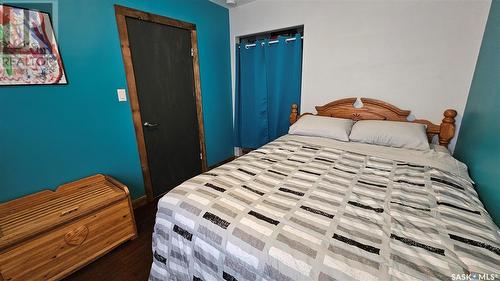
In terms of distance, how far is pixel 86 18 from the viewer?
5.52 feet

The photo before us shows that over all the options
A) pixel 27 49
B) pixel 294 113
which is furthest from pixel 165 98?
pixel 294 113

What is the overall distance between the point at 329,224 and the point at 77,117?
2.05 m

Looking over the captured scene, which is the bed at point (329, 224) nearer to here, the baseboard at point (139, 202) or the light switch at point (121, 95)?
the baseboard at point (139, 202)

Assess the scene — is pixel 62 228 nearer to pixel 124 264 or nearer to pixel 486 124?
pixel 124 264

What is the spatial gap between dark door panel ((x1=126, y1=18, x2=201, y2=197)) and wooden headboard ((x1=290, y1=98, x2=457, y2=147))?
4.65 feet

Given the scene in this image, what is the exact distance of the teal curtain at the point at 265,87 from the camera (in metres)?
2.72

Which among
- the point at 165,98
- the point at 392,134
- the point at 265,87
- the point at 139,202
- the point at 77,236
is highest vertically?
the point at 265,87

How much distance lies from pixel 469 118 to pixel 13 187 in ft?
11.8

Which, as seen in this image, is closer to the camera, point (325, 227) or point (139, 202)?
point (325, 227)

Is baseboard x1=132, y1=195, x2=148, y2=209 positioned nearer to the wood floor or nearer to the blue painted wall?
the blue painted wall

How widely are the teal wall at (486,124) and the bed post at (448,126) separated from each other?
70 mm

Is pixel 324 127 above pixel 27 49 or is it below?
below

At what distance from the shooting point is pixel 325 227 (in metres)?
0.92

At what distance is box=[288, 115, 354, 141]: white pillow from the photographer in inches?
84.5
